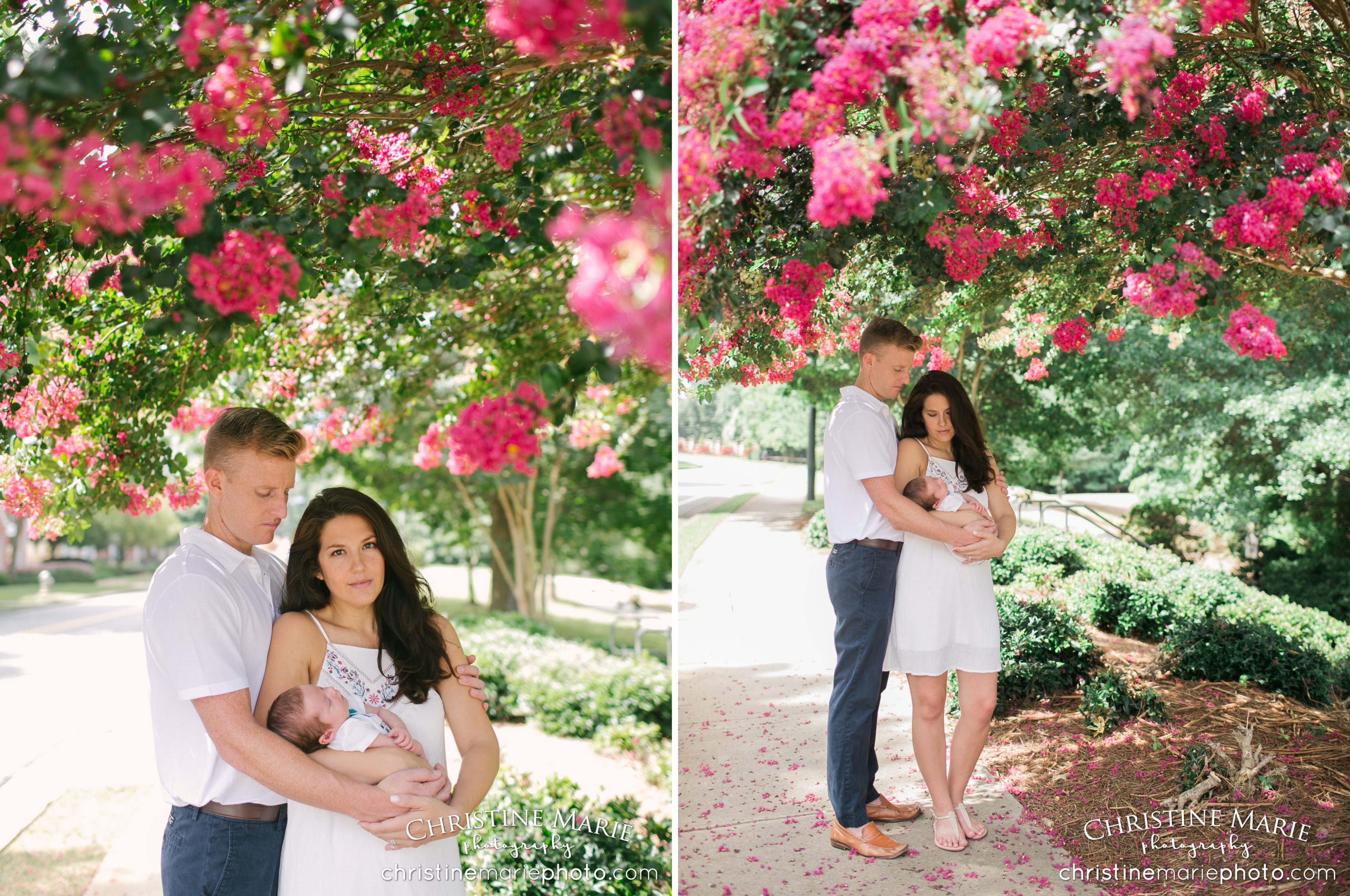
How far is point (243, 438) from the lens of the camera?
198 centimetres

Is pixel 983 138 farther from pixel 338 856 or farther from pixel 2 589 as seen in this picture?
pixel 2 589

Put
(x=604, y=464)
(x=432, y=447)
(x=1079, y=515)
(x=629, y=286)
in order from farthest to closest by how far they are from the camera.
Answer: (x=1079, y=515), (x=604, y=464), (x=432, y=447), (x=629, y=286)

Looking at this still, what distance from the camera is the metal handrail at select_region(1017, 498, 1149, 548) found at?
11.4 meters

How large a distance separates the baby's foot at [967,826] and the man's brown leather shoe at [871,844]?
9.3 inches

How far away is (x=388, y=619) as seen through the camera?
198 cm

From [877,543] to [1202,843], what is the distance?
173 cm

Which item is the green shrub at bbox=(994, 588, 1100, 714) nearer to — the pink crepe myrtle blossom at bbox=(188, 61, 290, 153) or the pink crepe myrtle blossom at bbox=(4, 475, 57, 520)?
the pink crepe myrtle blossom at bbox=(188, 61, 290, 153)

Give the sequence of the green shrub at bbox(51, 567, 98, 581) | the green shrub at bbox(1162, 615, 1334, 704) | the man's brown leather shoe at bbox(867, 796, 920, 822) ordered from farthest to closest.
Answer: the green shrub at bbox(51, 567, 98, 581) < the green shrub at bbox(1162, 615, 1334, 704) < the man's brown leather shoe at bbox(867, 796, 920, 822)

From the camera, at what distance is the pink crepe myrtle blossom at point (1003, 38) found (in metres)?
1.51

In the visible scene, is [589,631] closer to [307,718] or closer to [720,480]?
[720,480]

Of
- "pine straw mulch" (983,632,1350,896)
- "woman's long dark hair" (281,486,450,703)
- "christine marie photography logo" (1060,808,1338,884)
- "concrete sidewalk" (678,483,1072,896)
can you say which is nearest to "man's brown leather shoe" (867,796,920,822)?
"concrete sidewalk" (678,483,1072,896)

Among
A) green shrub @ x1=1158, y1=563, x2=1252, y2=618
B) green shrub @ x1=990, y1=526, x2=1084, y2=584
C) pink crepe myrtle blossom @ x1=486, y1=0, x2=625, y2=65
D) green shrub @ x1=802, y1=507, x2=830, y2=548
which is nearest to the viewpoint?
pink crepe myrtle blossom @ x1=486, y1=0, x2=625, y2=65

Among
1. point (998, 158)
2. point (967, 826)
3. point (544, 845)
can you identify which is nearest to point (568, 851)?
point (544, 845)

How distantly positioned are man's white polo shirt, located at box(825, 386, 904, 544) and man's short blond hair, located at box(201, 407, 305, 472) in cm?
169
